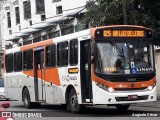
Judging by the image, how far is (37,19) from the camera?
44.3 m

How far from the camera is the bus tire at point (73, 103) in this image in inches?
691

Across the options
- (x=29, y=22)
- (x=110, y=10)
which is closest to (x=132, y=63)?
(x=110, y=10)

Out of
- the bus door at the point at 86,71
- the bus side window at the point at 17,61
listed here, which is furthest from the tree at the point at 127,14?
the bus door at the point at 86,71

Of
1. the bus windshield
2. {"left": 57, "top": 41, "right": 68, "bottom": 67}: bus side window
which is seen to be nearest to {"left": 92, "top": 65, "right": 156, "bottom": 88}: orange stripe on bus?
the bus windshield

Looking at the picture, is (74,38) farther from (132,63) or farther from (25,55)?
(25,55)

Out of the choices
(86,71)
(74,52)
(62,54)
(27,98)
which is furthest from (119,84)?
(27,98)

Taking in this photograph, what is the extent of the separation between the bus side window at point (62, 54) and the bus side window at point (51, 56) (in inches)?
17.2

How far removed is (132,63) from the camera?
16.3m

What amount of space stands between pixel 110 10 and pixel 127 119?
27.7 ft

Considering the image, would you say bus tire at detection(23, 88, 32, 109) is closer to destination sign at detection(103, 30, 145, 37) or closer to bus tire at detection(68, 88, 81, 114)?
bus tire at detection(68, 88, 81, 114)

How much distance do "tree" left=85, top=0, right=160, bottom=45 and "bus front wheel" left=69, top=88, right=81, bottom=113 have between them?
5.48 meters

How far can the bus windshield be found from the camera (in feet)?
52.8

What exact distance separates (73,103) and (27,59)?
18.7 ft

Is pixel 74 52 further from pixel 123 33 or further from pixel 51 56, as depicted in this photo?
pixel 51 56
